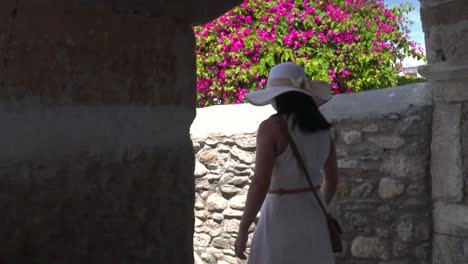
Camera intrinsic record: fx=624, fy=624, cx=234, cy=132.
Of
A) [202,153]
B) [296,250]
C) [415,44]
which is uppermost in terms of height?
[415,44]

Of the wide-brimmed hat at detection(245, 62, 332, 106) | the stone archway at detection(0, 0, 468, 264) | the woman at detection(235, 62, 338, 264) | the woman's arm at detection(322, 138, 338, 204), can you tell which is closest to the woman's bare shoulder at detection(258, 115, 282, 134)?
the woman at detection(235, 62, 338, 264)

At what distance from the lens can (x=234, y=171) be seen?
477 cm

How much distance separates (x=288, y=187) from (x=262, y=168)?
0.47 ft

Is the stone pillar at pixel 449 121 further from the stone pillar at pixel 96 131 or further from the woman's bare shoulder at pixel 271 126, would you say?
the stone pillar at pixel 96 131

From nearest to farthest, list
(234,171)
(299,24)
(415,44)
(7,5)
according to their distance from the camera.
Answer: (7,5), (234,171), (299,24), (415,44)

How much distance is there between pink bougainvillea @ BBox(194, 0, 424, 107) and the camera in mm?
7785

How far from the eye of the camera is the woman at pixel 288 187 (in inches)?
95.3

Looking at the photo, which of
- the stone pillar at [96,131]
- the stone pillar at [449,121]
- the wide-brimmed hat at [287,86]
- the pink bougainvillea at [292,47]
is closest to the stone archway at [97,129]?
the stone pillar at [96,131]

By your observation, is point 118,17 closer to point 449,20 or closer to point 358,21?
point 449,20

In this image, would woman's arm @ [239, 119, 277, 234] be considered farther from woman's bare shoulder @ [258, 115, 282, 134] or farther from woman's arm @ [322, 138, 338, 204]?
woman's arm @ [322, 138, 338, 204]

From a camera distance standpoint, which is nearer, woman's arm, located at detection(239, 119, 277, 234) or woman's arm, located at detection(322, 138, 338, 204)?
woman's arm, located at detection(239, 119, 277, 234)

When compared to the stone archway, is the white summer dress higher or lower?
lower

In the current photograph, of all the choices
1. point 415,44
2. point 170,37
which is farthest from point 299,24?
point 170,37

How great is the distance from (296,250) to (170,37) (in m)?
1.73
